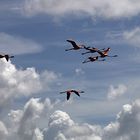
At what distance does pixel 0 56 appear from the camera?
187 m

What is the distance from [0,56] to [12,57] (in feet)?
34.4

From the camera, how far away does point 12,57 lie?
7062 inches
